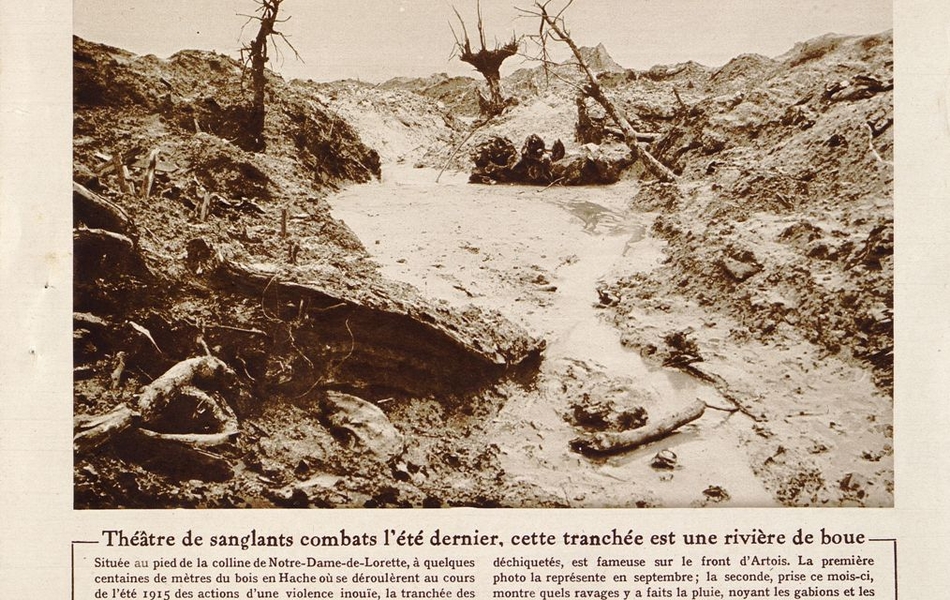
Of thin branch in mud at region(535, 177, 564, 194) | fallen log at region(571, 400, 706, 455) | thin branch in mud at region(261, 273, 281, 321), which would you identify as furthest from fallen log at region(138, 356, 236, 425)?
thin branch in mud at region(535, 177, 564, 194)

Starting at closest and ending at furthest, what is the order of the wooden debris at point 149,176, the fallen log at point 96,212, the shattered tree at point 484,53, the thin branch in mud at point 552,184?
the fallen log at point 96,212
the wooden debris at point 149,176
the shattered tree at point 484,53
the thin branch in mud at point 552,184

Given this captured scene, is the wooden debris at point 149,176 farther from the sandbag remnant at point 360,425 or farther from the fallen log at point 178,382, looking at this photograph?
the sandbag remnant at point 360,425

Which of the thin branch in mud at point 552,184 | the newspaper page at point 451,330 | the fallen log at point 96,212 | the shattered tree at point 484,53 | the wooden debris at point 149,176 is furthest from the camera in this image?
the thin branch in mud at point 552,184

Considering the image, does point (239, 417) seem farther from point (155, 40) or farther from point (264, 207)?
point (155, 40)

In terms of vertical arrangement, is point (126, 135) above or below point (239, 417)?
above

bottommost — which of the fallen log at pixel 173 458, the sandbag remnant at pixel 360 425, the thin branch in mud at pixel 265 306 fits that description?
the fallen log at pixel 173 458

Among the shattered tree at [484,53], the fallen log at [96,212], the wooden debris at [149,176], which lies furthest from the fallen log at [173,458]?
the shattered tree at [484,53]

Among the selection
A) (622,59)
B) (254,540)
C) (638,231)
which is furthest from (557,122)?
(254,540)

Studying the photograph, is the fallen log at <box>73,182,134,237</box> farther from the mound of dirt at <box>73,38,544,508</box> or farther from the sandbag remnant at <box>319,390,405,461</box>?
the sandbag remnant at <box>319,390,405,461</box>
